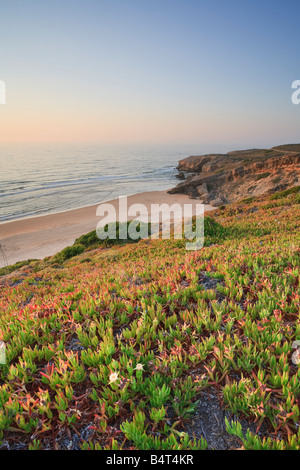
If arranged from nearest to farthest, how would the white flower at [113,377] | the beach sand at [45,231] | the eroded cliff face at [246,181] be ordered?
the white flower at [113,377]
the beach sand at [45,231]
the eroded cliff face at [246,181]

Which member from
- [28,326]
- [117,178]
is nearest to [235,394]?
[28,326]

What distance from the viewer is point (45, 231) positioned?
34469 millimetres

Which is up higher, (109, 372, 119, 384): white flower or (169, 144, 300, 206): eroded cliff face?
(169, 144, 300, 206): eroded cliff face

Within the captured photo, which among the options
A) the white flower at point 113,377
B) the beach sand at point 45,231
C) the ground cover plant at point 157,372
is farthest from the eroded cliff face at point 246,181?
the white flower at point 113,377

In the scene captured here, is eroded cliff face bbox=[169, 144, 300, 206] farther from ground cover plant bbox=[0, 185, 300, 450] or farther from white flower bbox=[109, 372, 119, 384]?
white flower bbox=[109, 372, 119, 384]

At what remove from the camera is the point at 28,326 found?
4.21 m

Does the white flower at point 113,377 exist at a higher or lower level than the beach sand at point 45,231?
higher

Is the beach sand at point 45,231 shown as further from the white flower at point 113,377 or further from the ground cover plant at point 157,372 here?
the white flower at point 113,377

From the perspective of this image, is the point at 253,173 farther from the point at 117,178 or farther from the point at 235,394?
the point at 235,394

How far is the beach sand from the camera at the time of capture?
27391 mm

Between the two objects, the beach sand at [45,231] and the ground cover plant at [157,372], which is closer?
the ground cover plant at [157,372]

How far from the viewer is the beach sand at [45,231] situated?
27391 millimetres

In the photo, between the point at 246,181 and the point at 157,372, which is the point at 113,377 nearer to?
Answer: the point at 157,372

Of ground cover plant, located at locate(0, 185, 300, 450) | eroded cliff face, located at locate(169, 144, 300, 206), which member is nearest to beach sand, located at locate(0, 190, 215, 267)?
eroded cliff face, located at locate(169, 144, 300, 206)
